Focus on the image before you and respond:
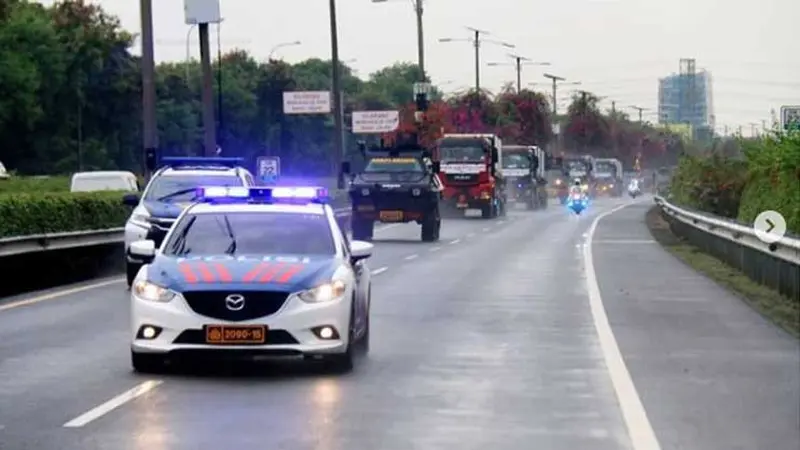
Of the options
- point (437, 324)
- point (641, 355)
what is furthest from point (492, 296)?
point (641, 355)

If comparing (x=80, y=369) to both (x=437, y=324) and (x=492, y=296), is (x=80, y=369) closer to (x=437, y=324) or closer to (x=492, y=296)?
(x=437, y=324)

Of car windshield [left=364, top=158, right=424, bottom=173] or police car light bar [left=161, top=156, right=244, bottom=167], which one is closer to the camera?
police car light bar [left=161, top=156, right=244, bottom=167]

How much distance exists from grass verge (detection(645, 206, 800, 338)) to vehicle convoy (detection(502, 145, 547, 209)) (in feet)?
129

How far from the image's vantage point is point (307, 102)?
95.8 meters

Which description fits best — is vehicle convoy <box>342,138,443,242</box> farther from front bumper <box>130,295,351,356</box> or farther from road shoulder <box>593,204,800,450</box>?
front bumper <box>130,295,351,356</box>

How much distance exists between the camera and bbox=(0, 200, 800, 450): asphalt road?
38.1 ft

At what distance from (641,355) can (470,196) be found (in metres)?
52.4

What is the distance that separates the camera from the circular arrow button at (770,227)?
79.3 feet

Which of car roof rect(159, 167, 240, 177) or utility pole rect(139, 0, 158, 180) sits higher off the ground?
utility pole rect(139, 0, 158, 180)

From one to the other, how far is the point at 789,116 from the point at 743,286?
940 cm

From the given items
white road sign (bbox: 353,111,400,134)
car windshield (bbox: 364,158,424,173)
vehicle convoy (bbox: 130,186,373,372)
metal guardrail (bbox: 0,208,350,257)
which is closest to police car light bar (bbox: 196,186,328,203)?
vehicle convoy (bbox: 130,186,373,372)

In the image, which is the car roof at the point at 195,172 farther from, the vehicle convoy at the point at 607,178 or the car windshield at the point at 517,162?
the vehicle convoy at the point at 607,178

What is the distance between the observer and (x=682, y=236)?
46.4 meters

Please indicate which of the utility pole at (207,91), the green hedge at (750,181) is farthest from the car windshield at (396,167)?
the green hedge at (750,181)
